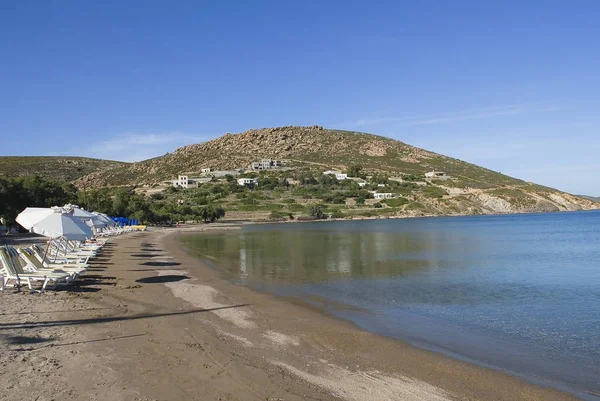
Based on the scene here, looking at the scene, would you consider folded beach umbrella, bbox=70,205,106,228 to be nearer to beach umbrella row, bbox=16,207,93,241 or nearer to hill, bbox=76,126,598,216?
beach umbrella row, bbox=16,207,93,241

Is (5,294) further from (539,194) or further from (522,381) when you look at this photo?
(539,194)

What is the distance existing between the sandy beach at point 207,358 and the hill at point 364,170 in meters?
89.0

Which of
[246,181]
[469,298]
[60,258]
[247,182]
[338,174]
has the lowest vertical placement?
[469,298]

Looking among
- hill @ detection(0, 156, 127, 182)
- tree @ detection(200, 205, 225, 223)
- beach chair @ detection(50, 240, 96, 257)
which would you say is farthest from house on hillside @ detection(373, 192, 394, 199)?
beach chair @ detection(50, 240, 96, 257)

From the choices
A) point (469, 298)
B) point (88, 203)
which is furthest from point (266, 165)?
point (469, 298)

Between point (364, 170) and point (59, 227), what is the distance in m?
126

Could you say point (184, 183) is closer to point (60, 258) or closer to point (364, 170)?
point (364, 170)

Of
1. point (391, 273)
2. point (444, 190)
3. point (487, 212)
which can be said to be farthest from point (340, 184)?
point (391, 273)

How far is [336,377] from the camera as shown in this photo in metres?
7.68

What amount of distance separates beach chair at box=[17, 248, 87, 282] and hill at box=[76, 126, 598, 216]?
8482cm

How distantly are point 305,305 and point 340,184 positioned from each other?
10786 centimetres

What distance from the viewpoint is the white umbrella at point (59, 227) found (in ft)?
52.0

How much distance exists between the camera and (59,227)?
16016 mm

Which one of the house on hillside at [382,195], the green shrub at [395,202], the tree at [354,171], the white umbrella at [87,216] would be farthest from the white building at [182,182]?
the white umbrella at [87,216]
